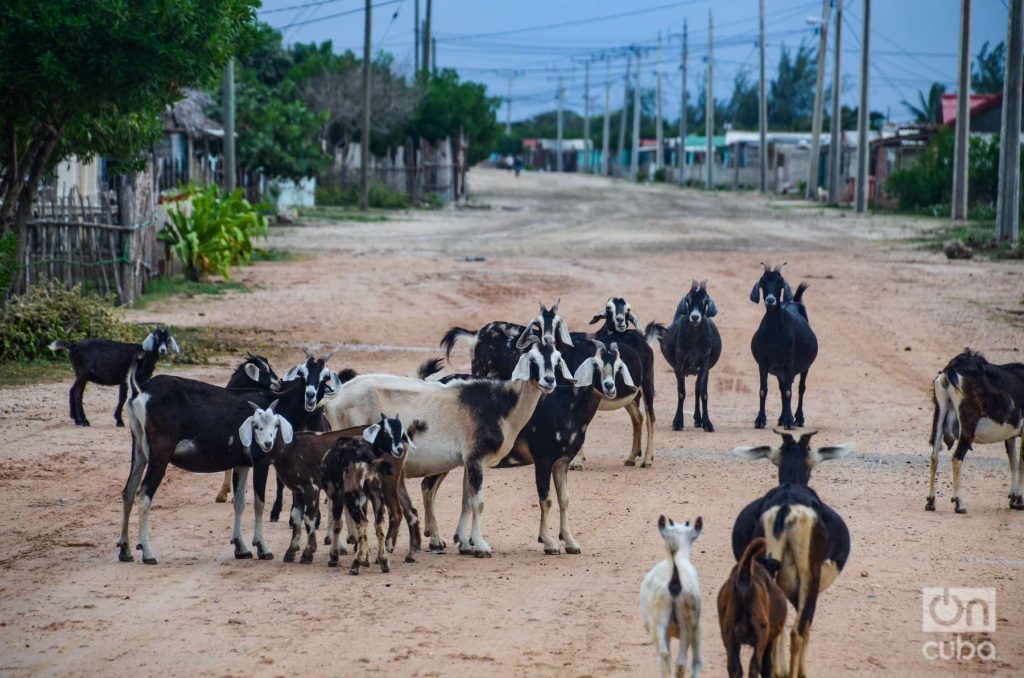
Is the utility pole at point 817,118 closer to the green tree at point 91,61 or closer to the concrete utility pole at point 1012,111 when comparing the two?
the concrete utility pole at point 1012,111

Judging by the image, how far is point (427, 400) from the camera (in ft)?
31.9

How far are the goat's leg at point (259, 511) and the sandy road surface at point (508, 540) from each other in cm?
28

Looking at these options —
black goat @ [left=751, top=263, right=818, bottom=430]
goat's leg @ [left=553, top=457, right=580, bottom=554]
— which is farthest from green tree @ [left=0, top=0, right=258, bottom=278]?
goat's leg @ [left=553, top=457, right=580, bottom=554]

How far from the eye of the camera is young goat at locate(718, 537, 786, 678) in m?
6.10

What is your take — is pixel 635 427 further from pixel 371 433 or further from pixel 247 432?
pixel 247 432

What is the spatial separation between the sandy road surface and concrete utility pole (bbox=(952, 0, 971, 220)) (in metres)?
19.6

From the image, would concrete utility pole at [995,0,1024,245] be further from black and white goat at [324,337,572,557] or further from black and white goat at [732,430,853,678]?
black and white goat at [732,430,853,678]

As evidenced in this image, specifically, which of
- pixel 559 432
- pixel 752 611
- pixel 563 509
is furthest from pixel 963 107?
pixel 752 611

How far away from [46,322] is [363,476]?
30.6ft

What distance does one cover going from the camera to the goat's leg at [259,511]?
9086 millimetres

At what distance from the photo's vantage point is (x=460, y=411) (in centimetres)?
968

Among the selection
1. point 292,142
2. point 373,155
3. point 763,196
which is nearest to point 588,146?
point 763,196

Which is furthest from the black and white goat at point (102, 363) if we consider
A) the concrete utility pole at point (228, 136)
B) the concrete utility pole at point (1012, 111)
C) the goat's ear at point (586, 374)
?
the concrete utility pole at point (1012, 111)

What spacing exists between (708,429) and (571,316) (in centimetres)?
816
